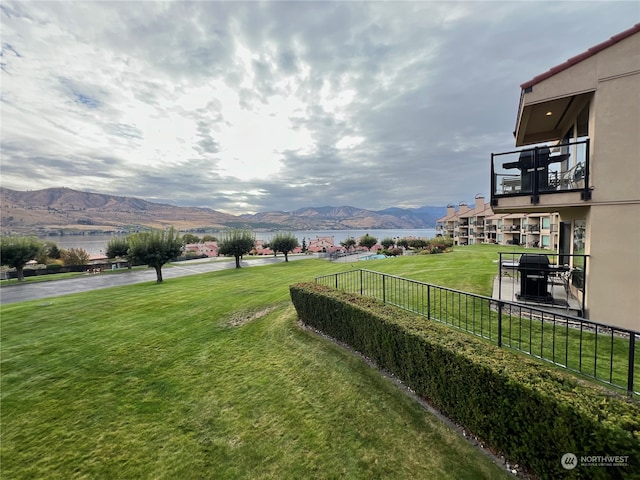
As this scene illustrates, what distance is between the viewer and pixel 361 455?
3.57m

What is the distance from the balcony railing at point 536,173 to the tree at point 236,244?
27.1m

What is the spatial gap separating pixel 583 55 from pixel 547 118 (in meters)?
2.91

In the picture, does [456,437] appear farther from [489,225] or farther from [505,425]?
[489,225]

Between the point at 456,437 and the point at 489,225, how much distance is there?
224 feet

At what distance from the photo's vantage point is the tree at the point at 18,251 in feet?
83.5

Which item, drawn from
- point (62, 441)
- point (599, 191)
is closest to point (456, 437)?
point (62, 441)

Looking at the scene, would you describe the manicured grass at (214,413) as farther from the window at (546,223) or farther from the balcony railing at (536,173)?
the window at (546,223)

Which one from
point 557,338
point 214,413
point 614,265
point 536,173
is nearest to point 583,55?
point 536,173

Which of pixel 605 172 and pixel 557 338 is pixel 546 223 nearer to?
pixel 605 172

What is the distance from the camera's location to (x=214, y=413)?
15.4 feet

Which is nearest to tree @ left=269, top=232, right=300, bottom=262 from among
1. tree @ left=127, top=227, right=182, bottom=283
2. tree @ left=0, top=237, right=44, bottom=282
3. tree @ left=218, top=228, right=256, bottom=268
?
tree @ left=218, top=228, right=256, bottom=268

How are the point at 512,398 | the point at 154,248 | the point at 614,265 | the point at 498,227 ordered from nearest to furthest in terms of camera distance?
1. the point at 512,398
2. the point at 614,265
3. the point at 154,248
4. the point at 498,227

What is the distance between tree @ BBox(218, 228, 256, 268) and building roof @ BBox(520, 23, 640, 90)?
93.2 ft

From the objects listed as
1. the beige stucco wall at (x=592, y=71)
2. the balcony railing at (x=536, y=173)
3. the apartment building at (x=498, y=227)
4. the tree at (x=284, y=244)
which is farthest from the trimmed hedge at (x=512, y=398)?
the apartment building at (x=498, y=227)
